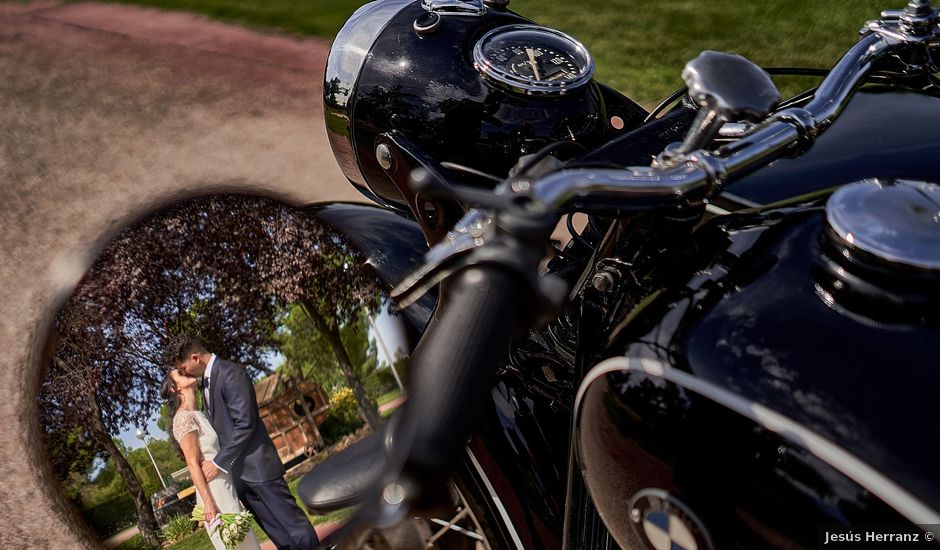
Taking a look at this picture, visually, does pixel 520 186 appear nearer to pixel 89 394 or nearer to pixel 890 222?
pixel 890 222

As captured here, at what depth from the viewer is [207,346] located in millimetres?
1535

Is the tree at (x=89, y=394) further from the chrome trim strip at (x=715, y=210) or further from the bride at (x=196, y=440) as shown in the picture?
the chrome trim strip at (x=715, y=210)

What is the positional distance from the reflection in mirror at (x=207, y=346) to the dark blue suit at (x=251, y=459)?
0.03 m

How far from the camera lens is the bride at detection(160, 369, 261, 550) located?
4.95ft

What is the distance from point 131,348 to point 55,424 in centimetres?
28

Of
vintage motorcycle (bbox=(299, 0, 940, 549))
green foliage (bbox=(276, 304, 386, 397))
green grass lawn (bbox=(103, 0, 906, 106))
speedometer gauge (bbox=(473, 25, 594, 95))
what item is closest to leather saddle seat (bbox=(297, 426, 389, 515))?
vintage motorcycle (bbox=(299, 0, 940, 549))

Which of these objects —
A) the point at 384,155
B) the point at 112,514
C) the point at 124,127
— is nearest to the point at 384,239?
the point at 384,155

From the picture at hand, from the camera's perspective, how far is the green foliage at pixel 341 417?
5.39ft

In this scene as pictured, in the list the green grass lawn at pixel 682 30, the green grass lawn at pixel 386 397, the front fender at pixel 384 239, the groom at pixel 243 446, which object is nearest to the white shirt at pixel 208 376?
the groom at pixel 243 446

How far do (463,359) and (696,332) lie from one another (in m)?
0.44

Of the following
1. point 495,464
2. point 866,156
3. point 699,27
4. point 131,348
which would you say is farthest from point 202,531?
point 699,27

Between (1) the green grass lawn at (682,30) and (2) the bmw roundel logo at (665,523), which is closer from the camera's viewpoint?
(2) the bmw roundel logo at (665,523)

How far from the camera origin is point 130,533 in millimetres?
1688

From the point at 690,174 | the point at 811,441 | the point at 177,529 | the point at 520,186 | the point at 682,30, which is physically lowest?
the point at 682,30
